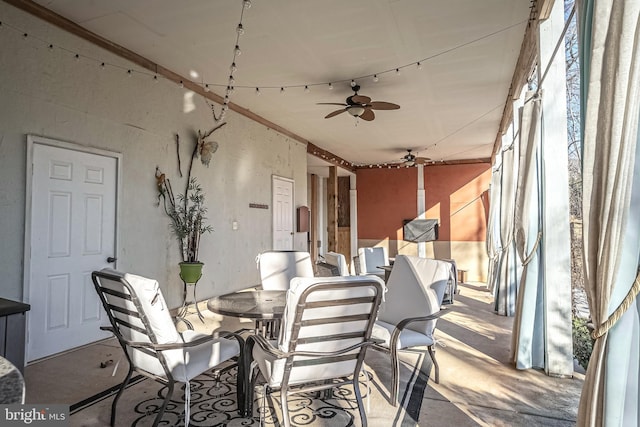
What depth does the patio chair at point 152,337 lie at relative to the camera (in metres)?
2.01

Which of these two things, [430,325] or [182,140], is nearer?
[430,325]

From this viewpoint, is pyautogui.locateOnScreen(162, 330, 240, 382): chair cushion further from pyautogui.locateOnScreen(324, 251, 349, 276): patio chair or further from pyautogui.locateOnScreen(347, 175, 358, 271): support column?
pyautogui.locateOnScreen(347, 175, 358, 271): support column

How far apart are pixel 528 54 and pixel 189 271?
4532mm

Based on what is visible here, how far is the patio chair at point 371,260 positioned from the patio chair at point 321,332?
3.87 meters

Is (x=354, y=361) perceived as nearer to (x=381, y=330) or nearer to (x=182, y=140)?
(x=381, y=330)


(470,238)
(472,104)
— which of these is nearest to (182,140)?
(472,104)

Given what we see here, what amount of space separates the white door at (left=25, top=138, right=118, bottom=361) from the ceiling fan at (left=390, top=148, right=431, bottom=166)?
21.5ft

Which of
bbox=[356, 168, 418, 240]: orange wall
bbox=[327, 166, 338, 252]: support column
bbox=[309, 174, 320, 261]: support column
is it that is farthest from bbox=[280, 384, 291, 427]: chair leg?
bbox=[356, 168, 418, 240]: orange wall

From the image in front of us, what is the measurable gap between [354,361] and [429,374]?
129cm

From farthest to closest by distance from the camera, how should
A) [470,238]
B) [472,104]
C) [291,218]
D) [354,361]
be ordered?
[470,238] → [291,218] → [472,104] → [354,361]

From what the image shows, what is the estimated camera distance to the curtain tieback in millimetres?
1451

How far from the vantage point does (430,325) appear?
291 cm

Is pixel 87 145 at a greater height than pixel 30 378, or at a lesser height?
greater

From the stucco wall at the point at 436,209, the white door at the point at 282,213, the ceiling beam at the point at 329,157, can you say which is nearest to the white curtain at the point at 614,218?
the white door at the point at 282,213
